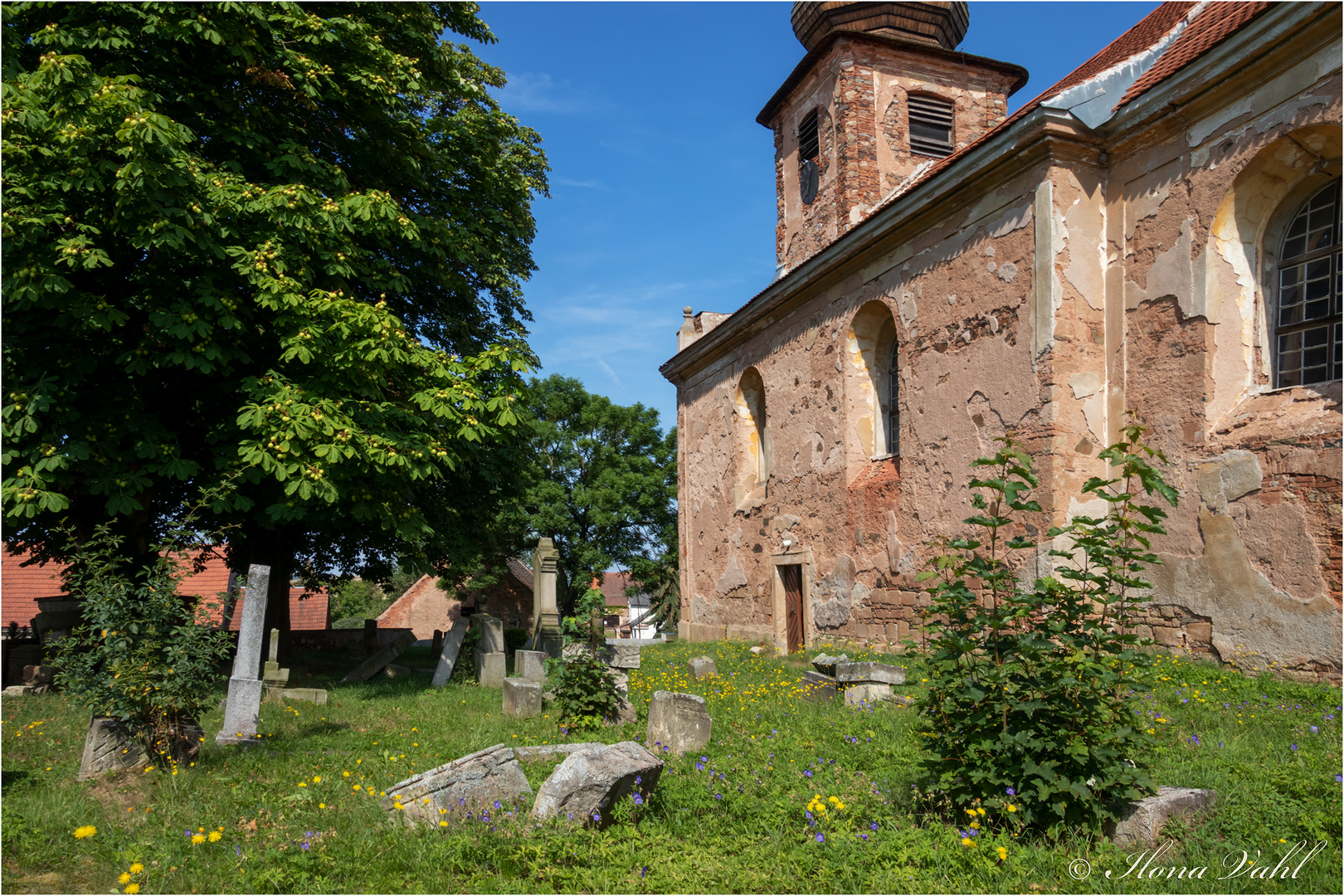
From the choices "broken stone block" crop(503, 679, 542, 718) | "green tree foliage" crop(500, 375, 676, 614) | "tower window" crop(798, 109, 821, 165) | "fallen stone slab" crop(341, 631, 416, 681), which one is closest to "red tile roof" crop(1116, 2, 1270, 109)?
"tower window" crop(798, 109, 821, 165)

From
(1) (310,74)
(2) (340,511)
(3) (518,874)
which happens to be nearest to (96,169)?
(1) (310,74)

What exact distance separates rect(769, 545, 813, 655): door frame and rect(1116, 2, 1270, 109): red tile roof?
8.29m

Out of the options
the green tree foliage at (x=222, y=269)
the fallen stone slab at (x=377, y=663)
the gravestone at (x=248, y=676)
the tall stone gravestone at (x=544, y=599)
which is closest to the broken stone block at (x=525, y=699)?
the gravestone at (x=248, y=676)

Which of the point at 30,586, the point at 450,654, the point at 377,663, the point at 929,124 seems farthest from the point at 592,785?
the point at 30,586

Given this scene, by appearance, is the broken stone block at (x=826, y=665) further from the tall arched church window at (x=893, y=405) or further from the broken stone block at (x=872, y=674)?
the tall arched church window at (x=893, y=405)

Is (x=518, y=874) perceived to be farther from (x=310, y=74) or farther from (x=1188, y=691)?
(x=310, y=74)

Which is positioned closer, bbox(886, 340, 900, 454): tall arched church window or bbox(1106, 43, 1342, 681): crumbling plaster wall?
bbox(1106, 43, 1342, 681): crumbling plaster wall

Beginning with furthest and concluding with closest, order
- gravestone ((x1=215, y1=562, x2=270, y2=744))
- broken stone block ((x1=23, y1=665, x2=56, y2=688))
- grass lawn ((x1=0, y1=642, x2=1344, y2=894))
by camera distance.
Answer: broken stone block ((x1=23, y1=665, x2=56, y2=688)) → gravestone ((x1=215, y1=562, x2=270, y2=744)) → grass lawn ((x1=0, y1=642, x2=1344, y2=894))

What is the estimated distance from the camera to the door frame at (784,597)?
563 inches

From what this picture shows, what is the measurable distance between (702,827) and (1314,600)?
623 centimetres

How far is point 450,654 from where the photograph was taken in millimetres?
11750

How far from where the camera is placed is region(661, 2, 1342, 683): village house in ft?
25.5

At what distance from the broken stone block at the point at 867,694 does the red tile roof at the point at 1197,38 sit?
22.8ft

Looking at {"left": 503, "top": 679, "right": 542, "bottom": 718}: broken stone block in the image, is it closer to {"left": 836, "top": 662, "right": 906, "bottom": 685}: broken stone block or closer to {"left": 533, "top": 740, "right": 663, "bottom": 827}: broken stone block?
{"left": 836, "top": 662, "right": 906, "bottom": 685}: broken stone block
